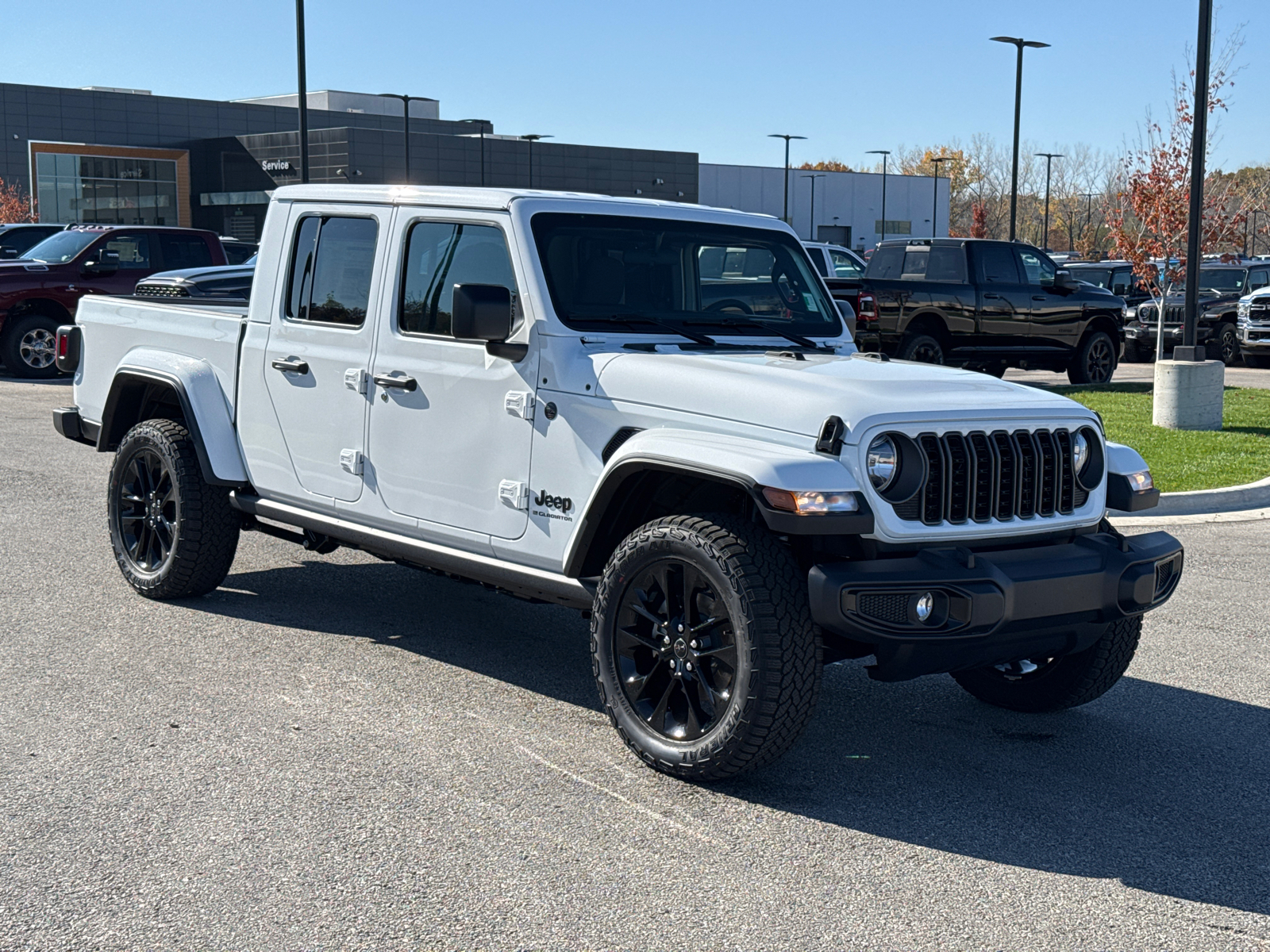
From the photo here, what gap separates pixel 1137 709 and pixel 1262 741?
526mm

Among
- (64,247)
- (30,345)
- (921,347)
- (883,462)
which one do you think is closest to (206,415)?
(883,462)

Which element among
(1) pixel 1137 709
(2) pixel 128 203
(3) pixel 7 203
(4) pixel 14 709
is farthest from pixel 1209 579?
(2) pixel 128 203

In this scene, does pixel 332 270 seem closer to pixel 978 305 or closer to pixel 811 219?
pixel 978 305

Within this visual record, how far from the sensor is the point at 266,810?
4.41 meters

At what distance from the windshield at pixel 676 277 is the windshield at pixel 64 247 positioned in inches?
620

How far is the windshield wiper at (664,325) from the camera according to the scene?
557 cm

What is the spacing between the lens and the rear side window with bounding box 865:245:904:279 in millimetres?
19078

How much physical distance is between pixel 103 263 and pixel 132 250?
0.75m

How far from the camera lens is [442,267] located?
5.83 meters

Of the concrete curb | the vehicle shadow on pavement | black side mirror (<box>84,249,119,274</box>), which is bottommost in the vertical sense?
the vehicle shadow on pavement

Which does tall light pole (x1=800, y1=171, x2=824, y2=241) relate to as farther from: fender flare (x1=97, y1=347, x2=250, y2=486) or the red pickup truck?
fender flare (x1=97, y1=347, x2=250, y2=486)

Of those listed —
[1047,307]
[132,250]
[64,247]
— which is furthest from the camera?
[132,250]

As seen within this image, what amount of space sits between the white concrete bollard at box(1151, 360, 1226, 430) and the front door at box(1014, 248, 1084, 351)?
14.5 ft

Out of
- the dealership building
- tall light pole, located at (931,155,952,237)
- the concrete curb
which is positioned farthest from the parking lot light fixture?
the concrete curb
